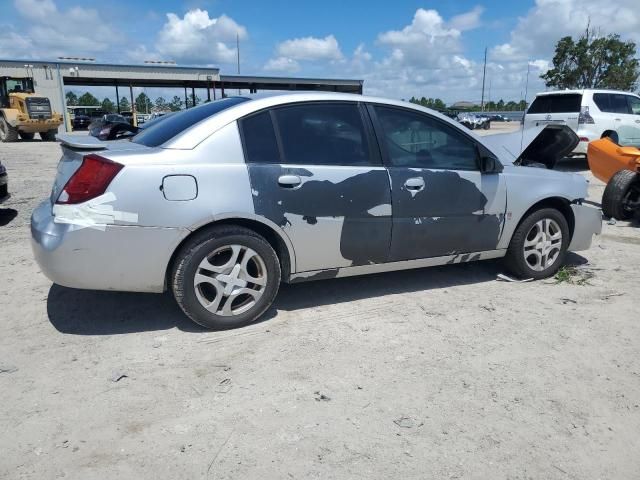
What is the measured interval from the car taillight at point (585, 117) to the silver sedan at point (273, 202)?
28.8ft

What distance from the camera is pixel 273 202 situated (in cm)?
353

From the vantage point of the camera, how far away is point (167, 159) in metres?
3.27

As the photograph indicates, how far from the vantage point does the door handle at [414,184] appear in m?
3.98

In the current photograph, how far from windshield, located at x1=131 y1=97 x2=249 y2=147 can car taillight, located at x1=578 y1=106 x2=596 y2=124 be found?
10853 mm

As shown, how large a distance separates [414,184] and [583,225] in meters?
2.01

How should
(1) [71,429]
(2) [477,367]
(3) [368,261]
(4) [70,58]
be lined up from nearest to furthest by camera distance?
(1) [71,429]
(2) [477,367]
(3) [368,261]
(4) [70,58]

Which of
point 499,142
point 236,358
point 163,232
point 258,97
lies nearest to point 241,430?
point 236,358

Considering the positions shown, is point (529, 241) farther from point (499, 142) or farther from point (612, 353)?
point (612, 353)

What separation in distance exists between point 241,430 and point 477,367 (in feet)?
5.04

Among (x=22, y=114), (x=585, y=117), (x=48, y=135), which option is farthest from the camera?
(x=48, y=135)

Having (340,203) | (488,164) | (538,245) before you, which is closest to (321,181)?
(340,203)

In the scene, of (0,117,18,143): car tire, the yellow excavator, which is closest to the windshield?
the yellow excavator

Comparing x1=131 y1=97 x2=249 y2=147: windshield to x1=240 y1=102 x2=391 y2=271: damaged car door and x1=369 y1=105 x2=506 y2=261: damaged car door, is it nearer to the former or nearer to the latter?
x1=240 y1=102 x2=391 y2=271: damaged car door

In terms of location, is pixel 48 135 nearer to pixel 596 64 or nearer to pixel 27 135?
pixel 27 135
